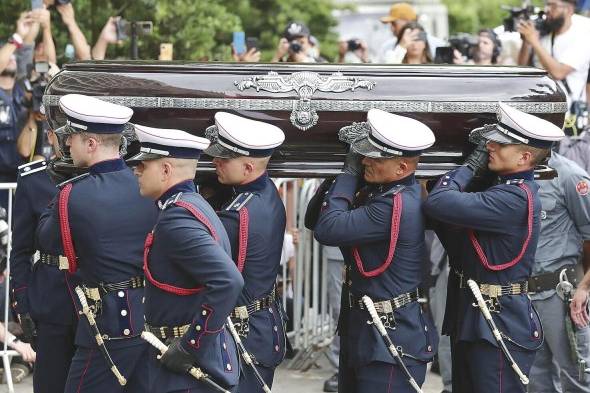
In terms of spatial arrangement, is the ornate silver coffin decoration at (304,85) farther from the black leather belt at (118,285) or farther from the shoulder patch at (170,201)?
the shoulder patch at (170,201)

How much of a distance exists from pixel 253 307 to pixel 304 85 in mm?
1088

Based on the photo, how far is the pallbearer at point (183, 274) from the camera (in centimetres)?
465

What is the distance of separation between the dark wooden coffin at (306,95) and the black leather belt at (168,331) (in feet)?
4.36

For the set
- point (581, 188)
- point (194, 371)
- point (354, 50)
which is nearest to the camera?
point (194, 371)

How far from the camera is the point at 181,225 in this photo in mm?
4727

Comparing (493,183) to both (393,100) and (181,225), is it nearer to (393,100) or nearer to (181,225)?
(393,100)

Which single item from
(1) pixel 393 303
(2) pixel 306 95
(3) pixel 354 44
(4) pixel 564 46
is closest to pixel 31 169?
(2) pixel 306 95

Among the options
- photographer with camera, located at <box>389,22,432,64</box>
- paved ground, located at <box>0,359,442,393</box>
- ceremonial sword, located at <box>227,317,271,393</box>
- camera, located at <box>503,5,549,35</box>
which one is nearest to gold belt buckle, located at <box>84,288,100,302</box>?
ceremonial sword, located at <box>227,317,271,393</box>

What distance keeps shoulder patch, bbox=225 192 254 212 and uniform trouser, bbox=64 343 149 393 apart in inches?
28.5

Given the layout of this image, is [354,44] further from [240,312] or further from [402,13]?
[240,312]

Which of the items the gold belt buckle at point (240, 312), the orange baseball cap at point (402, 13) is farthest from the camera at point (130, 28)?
the gold belt buckle at point (240, 312)

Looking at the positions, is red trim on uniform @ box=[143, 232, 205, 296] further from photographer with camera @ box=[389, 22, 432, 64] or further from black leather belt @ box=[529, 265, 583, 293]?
photographer with camera @ box=[389, 22, 432, 64]

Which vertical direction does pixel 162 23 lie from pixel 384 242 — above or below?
below

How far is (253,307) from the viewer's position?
5.77 metres
